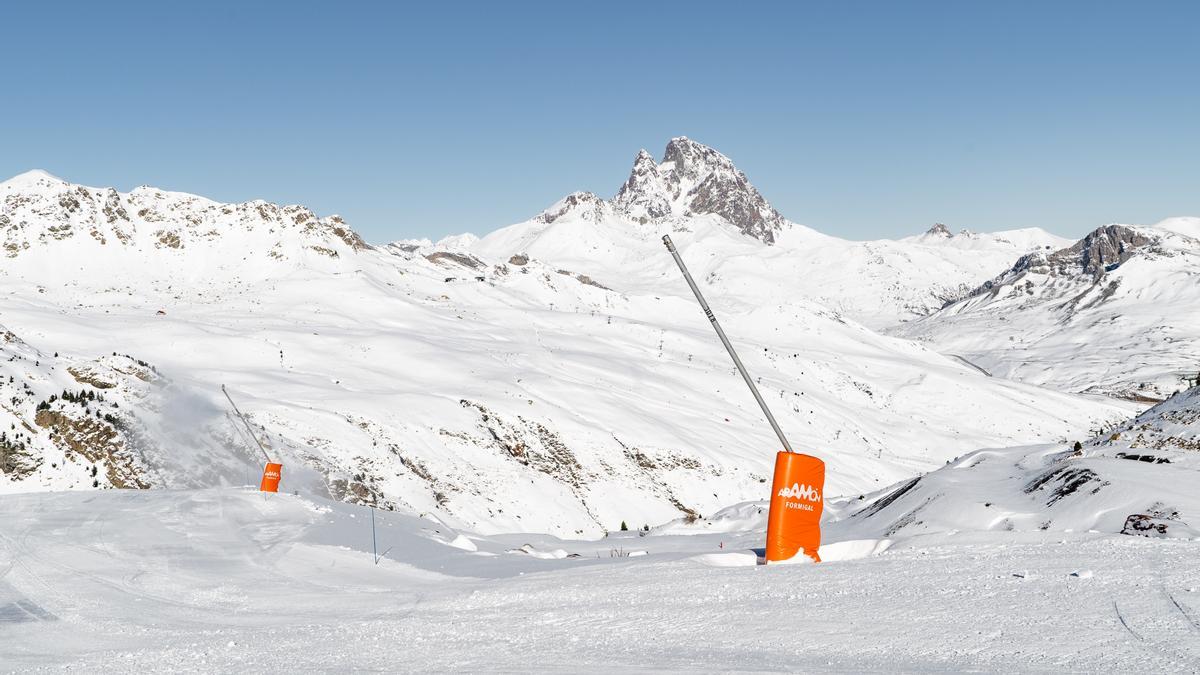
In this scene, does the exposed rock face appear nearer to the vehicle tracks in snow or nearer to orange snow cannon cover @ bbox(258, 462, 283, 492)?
orange snow cannon cover @ bbox(258, 462, 283, 492)

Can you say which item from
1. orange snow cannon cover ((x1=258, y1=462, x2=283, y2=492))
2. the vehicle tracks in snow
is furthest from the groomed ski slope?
orange snow cannon cover ((x1=258, y1=462, x2=283, y2=492))

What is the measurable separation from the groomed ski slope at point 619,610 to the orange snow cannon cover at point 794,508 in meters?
0.67

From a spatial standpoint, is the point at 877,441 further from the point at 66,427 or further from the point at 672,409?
the point at 66,427

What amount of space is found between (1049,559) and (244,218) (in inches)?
3720

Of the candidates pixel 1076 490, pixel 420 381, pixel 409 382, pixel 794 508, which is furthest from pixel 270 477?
pixel 420 381

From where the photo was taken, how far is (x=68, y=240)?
249ft

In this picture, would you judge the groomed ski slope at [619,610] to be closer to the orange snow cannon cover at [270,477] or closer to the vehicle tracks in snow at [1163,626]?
the vehicle tracks in snow at [1163,626]

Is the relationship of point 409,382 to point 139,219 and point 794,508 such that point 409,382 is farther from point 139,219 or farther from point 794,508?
point 139,219

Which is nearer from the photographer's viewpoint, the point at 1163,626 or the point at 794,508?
the point at 1163,626

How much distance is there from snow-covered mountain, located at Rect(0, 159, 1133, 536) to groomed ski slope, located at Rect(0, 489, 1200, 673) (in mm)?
16117

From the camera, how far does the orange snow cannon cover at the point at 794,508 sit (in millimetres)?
8266

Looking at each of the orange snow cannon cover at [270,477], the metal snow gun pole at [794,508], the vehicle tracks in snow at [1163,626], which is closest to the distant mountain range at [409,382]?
the orange snow cannon cover at [270,477]

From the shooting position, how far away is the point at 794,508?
8328 mm

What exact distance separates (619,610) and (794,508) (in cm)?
322
